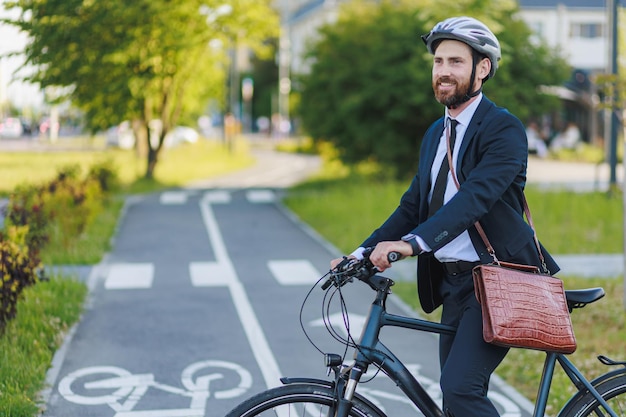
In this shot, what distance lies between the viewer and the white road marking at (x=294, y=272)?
1169 centimetres

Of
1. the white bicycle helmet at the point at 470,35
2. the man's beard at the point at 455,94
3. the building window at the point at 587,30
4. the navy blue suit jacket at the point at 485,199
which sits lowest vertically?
the navy blue suit jacket at the point at 485,199

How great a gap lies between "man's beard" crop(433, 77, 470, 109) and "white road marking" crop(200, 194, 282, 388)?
344 centimetres

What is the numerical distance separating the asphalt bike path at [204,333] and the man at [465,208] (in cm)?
48

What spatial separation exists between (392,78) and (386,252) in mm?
18563

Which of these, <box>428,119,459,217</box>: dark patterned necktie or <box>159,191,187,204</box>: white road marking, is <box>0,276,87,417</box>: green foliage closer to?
<box>428,119,459,217</box>: dark patterned necktie

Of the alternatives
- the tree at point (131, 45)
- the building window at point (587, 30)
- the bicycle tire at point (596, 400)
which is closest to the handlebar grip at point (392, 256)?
the bicycle tire at point (596, 400)

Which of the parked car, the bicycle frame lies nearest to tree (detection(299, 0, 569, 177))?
the bicycle frame

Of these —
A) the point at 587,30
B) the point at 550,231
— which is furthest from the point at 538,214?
the point at 587,30

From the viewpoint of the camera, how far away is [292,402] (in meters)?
3.51

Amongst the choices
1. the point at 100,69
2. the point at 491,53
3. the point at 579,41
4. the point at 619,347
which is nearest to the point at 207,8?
A: the point at 100,69

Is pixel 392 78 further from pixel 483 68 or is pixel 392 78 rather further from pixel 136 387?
pixel 483 68

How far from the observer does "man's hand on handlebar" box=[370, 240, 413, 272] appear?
3.45 m

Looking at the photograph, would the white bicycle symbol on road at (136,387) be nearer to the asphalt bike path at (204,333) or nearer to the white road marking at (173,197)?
the asphalt bike path at (204,333)

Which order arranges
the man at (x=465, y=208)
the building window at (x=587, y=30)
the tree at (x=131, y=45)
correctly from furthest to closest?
the building window at (x=587, y=30)
the tree at (x=131, y=45)
the man at (x=465, y=208)
